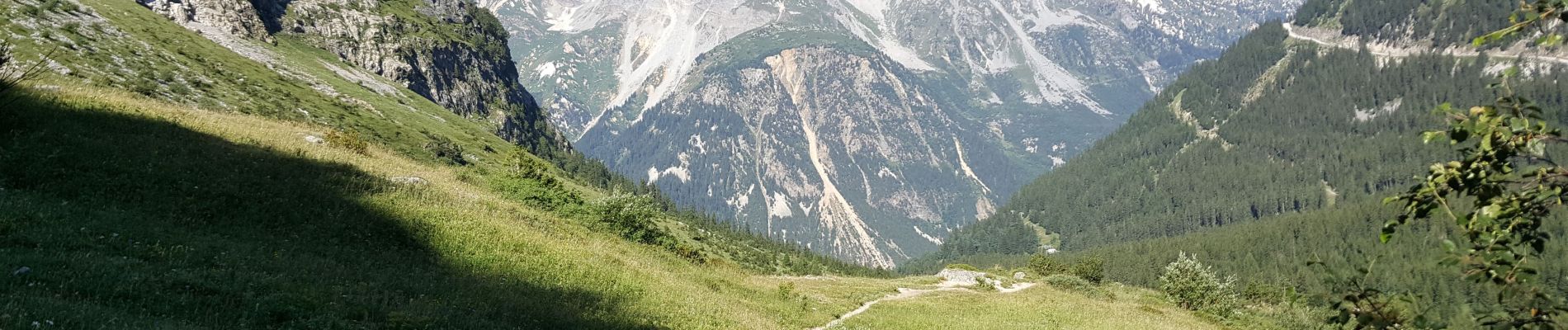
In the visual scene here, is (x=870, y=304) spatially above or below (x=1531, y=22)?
below

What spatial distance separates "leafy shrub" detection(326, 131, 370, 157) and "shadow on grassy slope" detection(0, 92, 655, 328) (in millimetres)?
7896

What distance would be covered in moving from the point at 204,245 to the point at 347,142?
21.8 meters

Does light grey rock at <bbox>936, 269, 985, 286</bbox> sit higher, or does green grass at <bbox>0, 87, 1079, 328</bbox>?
green grass at <bbox>0, 87, 1079, 328</bbox>

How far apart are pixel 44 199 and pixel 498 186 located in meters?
22.7

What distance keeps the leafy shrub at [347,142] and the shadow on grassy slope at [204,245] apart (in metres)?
7.90

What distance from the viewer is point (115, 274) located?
1567 cm

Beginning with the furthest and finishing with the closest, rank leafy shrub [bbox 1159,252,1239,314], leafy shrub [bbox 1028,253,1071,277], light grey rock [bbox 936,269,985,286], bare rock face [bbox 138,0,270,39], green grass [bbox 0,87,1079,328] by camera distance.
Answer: bare rock face [bbox 138,0,270,39]
leafy shrub [bbox 1028,253,1071,277]
light grey rock [bbox 936,269,985,286]
leafy shrub [bbox 1159,252,1239,314]
green grass [bbox 0,87,1079,328]

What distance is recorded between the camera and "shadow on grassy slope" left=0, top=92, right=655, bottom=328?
49.2ft

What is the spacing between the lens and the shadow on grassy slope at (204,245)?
15.0 meters

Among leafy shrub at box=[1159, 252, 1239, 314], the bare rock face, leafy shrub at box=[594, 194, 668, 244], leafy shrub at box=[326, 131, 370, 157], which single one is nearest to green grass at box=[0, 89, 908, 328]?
leafy shrub at box=[326, 131, 370, 157]

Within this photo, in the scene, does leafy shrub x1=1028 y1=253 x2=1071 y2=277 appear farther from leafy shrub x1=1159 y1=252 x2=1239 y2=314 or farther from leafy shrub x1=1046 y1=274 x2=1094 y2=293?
leafy shrub x1=1159 y1=252 x2=1239 y2=314

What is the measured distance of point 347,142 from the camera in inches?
1574

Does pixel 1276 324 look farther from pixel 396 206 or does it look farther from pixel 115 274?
pixel 115 274

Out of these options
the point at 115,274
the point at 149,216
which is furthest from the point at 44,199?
the point at 115,274
